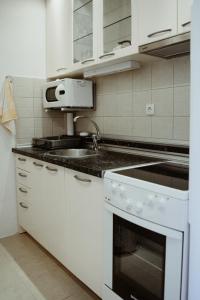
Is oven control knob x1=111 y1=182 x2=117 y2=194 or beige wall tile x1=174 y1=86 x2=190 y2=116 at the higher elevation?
beige wall tile x1=174 y1=86 x2=190 y2=116

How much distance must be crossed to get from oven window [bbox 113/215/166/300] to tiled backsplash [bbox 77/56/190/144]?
731mm

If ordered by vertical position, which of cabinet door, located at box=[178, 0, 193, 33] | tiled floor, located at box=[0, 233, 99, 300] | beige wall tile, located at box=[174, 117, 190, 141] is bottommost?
tiled floor, located at box=[0, 233, 99, 300]

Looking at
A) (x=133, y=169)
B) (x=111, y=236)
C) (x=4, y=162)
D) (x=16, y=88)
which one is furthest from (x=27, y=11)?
(x=111, y=236)

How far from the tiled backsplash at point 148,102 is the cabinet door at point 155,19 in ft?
1.02

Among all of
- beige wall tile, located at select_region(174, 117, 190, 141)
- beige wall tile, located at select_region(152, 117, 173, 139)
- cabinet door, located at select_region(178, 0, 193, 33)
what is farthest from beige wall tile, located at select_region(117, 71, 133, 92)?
cabinet door, located at select_region(178, 0, 193, 33)

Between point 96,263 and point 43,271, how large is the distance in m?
0.64

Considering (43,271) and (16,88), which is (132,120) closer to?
(16,88)

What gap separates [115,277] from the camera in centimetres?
137

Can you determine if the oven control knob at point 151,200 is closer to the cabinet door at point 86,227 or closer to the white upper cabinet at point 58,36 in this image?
the cabinet door at point 86,227

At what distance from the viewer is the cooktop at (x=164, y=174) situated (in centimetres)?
115

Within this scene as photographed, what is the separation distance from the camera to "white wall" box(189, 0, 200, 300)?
86 centimetres

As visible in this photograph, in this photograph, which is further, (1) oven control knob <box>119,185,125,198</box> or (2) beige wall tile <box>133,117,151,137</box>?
(2) beige wall tile <box>133,117,151,137</box>

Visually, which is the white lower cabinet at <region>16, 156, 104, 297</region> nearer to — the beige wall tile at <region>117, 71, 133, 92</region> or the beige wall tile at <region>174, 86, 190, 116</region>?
the beige wall tile at <region>174, 86, 190, 116</region>

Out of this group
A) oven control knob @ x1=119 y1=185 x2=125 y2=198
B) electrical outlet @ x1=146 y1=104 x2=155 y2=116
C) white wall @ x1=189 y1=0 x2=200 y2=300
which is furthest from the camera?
electrical outlet @ x1=146 y1=104 x2=155 y2=116
